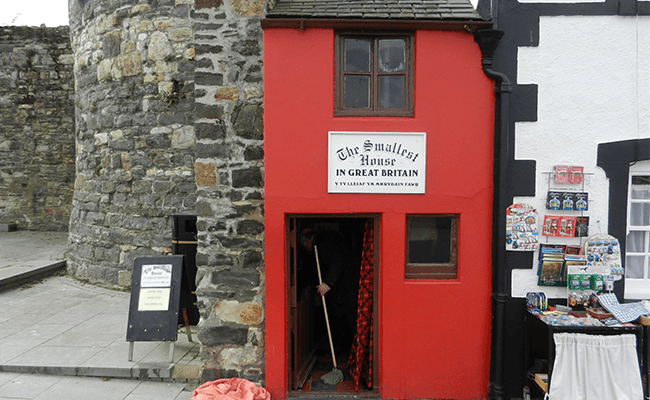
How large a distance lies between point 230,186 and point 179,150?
330cm

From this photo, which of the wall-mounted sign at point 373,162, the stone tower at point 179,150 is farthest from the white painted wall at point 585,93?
the stone tower at point 179,150

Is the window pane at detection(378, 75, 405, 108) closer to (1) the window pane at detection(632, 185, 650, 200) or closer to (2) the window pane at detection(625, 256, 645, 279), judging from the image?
(1) the window pane at detection(632, 185, 650, 200)

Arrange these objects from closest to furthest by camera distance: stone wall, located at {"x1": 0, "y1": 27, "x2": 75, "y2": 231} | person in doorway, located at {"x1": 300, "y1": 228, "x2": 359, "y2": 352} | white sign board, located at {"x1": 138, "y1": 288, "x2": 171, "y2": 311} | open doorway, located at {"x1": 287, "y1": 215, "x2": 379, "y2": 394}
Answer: open doorway, located at {"x1": 287, "y1": 215, "x2": 379, "y2": 394} → white sign board, located at {"x1": 138, "y1": 288, "x2": 171, "y2": 311} → person in doorway, located at {"x1": 300, "y1": 228, "x2": 359, "y2": 352} → stone wall, located at {"x1": 0, "y1": 27, "x2": 75, "y2": 231}

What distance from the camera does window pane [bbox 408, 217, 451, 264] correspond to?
4.22 m

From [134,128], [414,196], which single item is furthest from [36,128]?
[414,196]

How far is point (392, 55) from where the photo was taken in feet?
13.6

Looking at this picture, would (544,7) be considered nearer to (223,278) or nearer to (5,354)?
(223,278)

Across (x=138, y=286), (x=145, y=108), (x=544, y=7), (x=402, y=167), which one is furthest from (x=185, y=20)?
(x=544, y=7)

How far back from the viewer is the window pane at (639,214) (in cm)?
430

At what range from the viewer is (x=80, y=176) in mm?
8250

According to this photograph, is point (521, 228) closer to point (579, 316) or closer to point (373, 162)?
point (579, 316)

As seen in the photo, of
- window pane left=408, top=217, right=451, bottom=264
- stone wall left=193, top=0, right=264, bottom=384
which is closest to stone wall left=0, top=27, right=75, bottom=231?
stone wall left=193, top=0, right=264, bottom=384

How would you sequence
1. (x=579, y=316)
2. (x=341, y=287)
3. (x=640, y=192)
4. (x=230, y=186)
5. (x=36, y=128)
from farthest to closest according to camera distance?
1. (x=36, y=128)
2. (x=341, y=287)
3. (x=640, y=192)
4. (x=230, y=186)
5. (x=579, y=316)

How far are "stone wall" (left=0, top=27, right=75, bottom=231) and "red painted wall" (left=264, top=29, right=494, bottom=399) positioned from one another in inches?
428
